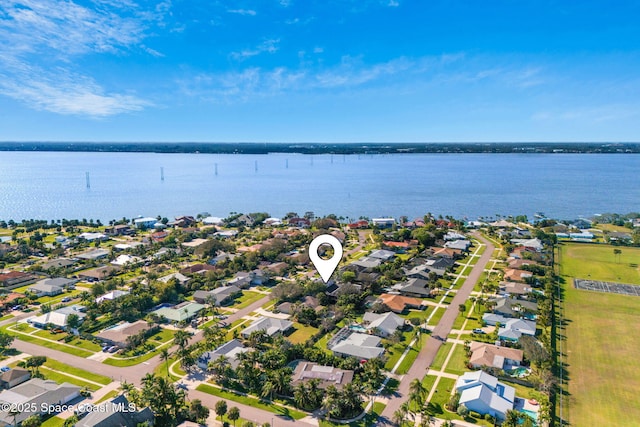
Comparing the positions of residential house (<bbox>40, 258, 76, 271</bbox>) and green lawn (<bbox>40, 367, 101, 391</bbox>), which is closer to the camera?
green lawn (<bbox>40, 367, 101, 391</bbox>)

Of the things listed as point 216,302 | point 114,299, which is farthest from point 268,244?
point 114,299

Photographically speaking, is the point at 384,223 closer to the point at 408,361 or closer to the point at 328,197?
the point at 328,197

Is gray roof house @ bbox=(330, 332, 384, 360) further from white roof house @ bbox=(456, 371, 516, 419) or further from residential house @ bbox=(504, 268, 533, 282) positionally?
residential house @ bbox=(504, 268, 533, 282)

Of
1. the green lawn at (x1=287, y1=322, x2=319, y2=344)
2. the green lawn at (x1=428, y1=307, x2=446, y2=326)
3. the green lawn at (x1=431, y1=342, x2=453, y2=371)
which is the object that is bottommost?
the green lawn at (x1=287, y1=322, x2=319, y2=344)

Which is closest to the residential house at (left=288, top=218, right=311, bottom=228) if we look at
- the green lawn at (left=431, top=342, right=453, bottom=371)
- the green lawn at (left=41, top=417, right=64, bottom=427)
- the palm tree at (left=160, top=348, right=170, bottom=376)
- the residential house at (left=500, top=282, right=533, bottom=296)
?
the residential house at (left=500, top=282, right=533, bottom=296)

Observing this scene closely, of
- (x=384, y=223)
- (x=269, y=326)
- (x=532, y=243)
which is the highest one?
(x=532, y=243)

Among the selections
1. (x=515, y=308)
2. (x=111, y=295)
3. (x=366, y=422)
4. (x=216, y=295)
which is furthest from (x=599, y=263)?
(x=111, y=295)
